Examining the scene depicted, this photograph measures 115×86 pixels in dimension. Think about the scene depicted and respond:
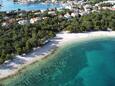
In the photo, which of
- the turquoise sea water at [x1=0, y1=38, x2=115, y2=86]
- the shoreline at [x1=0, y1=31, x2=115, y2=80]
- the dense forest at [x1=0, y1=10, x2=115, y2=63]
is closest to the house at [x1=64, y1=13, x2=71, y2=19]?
the dense forest at [x1=0, y1=10, x2=115, y2=63]

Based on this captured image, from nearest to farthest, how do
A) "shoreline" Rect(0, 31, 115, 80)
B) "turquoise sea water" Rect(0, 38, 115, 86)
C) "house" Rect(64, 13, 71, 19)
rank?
"turquoise sea water" Rect(0, 38, 115, 86) → "shoreline" Rect(0, 31, 115, 80) → "house" Rect(64, 13, 71, 19)

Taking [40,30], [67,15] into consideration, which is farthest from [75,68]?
[67,15]

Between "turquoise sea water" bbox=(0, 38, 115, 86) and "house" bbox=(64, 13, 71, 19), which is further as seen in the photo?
"house" bbox=(64, 13, 71, 19)

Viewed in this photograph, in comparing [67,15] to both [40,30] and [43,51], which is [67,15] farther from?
[43,51]

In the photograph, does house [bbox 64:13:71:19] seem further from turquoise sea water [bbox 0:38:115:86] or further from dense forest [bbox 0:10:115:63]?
turquoise sea water [bbox 0:38:115:86]

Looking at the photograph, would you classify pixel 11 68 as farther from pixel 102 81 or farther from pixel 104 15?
pixel 104 15

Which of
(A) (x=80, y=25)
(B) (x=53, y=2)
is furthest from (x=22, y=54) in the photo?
(B) (x=53, y=2)

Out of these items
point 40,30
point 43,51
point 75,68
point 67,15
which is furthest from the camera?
point 67,15
